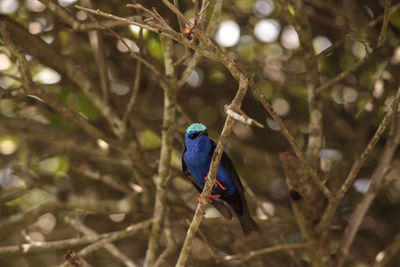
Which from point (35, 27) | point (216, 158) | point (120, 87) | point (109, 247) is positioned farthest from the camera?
point (120, 87)

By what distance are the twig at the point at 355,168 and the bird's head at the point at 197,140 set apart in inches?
42.1

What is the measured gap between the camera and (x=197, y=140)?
4102 mm

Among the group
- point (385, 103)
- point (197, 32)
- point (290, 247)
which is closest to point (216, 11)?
point (197, 32)

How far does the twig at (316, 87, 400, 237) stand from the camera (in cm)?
346

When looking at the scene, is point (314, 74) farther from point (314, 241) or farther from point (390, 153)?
point (314, 241)

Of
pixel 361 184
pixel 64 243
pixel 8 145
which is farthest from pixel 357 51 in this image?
pixel 8 145

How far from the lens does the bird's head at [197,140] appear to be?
13.4ft

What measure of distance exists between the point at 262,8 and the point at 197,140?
3.01 m

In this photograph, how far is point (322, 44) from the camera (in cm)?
665

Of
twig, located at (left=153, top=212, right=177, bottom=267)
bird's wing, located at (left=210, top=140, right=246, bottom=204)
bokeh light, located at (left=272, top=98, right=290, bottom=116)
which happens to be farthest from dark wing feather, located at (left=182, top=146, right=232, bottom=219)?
bokeh light, located at (left=272, top=98, right=290, bottom=116)

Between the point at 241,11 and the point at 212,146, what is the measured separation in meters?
2.82

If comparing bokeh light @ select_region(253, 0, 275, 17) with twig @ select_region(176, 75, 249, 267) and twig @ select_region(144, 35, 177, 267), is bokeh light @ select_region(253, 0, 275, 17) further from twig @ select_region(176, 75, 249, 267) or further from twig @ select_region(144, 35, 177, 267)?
twig @ select_region(176, 75, 249, 267)

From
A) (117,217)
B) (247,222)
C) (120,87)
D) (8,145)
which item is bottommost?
(117,217)

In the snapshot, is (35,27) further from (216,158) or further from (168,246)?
(216,158)
